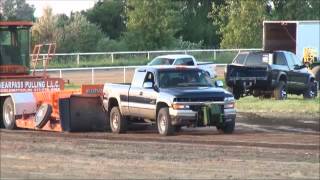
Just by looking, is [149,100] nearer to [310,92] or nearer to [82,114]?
[82,114]

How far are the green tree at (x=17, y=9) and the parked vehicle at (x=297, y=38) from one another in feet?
155

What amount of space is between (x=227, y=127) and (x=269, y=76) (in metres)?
9.00

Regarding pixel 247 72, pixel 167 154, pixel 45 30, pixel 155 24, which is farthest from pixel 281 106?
pixel 45 30

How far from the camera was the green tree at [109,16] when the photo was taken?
3000 inches

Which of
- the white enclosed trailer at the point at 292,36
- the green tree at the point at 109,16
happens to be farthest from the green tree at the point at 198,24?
the white enclosed trailer at the point at 292,36

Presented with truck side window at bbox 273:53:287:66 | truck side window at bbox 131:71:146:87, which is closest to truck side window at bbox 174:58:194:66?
truck side window at bbox 273:53:287:66

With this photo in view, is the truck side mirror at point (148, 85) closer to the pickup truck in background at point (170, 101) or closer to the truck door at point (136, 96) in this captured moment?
the pickup truck in background at point (170, 101)

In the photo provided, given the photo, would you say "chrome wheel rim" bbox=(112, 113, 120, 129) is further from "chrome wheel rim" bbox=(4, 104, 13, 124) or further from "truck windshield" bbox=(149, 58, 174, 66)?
"truck windshield" bbox=(149, 58, 174, 66)

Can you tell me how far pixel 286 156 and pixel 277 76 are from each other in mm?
14056

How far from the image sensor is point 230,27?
6128 cm

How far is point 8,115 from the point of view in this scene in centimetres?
2330

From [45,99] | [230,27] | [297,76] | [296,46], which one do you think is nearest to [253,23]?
[230,27]

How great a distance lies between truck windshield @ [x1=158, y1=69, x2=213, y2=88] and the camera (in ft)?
65.6

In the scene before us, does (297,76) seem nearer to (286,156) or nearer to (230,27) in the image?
(286,156)
